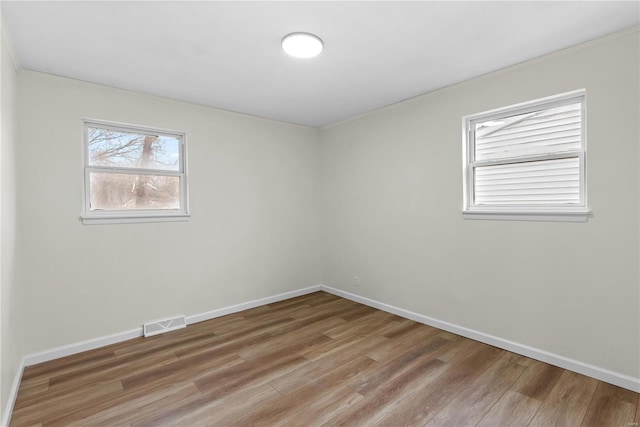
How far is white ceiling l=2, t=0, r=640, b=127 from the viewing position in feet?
6.20

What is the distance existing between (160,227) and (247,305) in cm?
148

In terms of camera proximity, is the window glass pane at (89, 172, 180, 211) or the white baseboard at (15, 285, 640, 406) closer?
the white baseboard at (15, 285, 640, 406)

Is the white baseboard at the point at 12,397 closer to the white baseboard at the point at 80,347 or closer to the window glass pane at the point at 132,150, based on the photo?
the white baseboard at the point at 80,347

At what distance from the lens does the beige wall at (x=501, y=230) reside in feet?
7.26

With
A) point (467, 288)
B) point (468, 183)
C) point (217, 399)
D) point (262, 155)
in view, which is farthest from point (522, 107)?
point (217, 399)

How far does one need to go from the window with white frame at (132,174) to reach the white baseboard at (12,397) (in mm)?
1277

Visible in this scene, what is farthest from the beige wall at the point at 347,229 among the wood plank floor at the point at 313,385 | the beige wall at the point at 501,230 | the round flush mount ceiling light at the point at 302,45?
the round flush mount ceiling light at the point at 302,45

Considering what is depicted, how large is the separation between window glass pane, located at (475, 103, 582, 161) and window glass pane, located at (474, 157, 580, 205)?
11 centimetres

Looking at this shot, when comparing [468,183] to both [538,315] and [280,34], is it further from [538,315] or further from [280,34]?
[280,34]

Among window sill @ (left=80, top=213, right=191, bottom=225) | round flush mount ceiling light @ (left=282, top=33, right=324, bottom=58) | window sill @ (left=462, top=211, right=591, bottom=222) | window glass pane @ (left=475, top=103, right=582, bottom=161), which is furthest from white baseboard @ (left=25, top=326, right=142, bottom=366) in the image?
window glass pane @ (left=475, top=103, right=582, bottom=161)

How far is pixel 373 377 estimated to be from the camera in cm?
242

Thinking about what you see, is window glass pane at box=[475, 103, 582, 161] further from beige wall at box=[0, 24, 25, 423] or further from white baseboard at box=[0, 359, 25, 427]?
white baseboard at box=[0, 359, 25, 427]

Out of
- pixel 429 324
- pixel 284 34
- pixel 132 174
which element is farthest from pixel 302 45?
pixel 429 324

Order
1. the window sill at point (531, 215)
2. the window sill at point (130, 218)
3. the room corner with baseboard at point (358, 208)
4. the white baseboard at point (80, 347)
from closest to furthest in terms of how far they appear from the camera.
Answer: the room corner with baseboard at point (358, 208), the window sill at point (531, 215), the white baseboard at point (80, 347), the window sill at point (130, 218)
